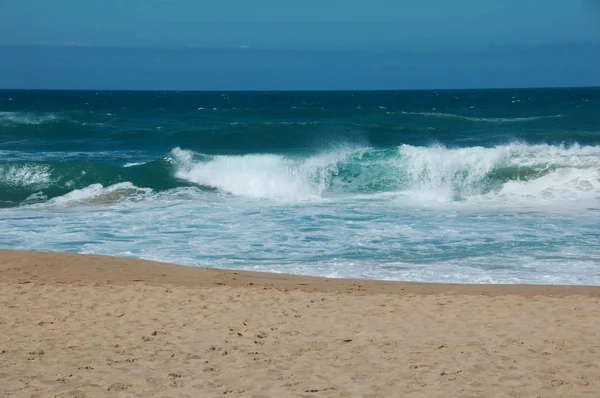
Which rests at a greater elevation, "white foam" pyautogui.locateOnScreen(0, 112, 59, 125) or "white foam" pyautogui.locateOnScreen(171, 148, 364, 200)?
"white foam" pyautogui.locateOnScreen(0, 112, 59, 125)

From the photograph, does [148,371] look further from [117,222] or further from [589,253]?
[117,222]

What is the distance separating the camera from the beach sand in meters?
5.22

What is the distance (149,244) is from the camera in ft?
40.0

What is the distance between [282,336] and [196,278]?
3038 mm

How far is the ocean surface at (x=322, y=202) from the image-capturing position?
36.3ft

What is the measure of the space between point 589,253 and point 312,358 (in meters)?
6.67

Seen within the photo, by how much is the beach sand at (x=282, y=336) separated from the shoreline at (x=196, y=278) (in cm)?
3

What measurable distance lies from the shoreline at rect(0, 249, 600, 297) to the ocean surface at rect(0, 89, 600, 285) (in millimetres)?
610

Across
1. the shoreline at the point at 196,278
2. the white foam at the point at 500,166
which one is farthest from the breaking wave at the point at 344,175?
the shoreline at the point at 196,278

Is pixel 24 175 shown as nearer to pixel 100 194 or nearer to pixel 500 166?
pixel 100 194

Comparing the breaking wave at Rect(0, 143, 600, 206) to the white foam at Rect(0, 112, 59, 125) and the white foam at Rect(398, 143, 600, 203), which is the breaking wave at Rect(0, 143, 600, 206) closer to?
the white foam at Rect(398, 143, 600, 203)

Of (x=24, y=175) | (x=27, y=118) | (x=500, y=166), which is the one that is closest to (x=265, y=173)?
(x=500, y=166)

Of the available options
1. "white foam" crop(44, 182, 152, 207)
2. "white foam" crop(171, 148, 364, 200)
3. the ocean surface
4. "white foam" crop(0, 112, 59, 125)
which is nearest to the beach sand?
the ocean surface

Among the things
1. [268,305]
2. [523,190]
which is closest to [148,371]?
[268,305]
